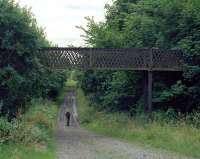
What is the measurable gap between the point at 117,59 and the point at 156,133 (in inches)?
387

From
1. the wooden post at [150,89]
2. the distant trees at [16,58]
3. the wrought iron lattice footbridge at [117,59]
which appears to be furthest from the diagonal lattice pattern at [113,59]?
the distant trees at [16,58]

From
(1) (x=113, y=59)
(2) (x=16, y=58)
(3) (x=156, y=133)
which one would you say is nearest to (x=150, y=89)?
(1) (x=113, y=59)

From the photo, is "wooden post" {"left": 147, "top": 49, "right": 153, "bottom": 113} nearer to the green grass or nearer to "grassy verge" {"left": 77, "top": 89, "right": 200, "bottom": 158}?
"grassy verge" {"left": 77, "top": 89, "right": 200, "bottom": 158}

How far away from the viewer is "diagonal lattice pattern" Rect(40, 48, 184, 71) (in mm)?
34969

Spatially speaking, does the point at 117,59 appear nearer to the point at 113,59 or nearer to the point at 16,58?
the point at 113,59

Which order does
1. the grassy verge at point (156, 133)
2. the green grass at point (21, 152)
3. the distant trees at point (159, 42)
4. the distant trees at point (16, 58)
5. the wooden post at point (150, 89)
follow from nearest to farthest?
the green grass at point (21, 152) → the grassy verge at point (156, 133) → the distant trees at point (16, 58) → the distant trees at point (159, 42) → the wooden post at point (150, 89)

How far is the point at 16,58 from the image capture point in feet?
104

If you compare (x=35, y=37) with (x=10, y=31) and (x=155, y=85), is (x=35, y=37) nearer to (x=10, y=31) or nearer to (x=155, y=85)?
(x=10, y=31)

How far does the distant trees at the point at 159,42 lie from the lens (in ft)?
112

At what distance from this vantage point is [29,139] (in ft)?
71.7

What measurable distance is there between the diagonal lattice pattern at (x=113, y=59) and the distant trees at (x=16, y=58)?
2.54 meters

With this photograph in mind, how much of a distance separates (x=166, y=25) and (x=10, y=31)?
37.0 feet

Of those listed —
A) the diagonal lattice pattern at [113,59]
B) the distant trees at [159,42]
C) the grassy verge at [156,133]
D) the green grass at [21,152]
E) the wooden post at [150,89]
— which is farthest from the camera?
the diagonal lattice pattern at [113,59]

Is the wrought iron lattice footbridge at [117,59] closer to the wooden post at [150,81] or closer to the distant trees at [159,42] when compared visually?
the wooden post at [150,81]
